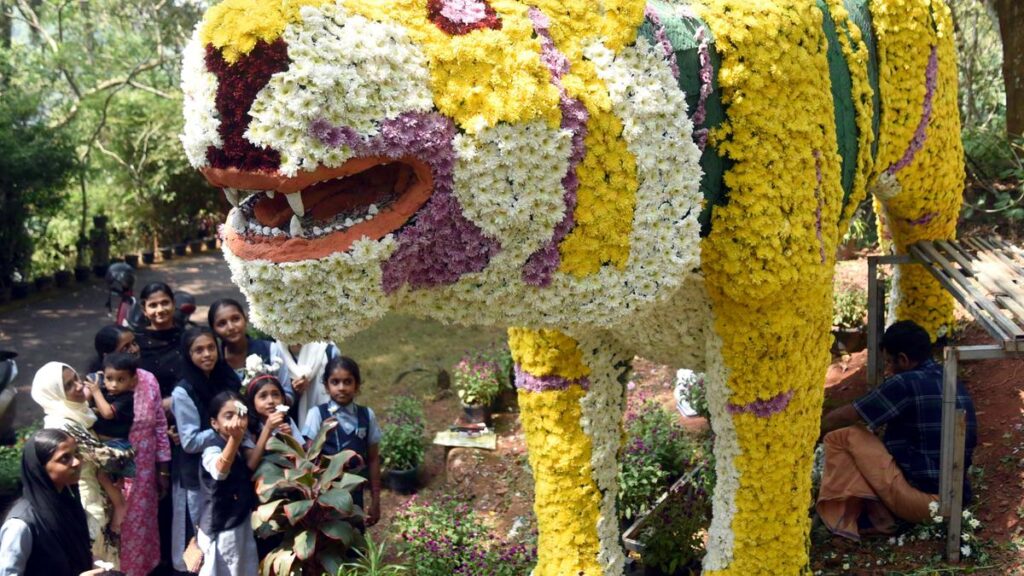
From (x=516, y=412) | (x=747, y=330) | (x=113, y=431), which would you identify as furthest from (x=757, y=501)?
(x=516, y=412)

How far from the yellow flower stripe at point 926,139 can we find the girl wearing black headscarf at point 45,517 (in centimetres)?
359

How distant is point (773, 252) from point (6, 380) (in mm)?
4825

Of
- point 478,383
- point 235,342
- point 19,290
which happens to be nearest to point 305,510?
point 235,342

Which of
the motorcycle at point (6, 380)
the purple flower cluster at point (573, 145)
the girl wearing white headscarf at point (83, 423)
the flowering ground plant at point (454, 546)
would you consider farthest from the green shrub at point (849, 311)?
the motorcycle at point (6, 380)

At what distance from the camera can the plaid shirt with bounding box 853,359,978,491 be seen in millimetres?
4270

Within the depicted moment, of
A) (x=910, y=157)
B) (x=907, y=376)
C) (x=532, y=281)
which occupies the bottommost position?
(x=907, y=376)

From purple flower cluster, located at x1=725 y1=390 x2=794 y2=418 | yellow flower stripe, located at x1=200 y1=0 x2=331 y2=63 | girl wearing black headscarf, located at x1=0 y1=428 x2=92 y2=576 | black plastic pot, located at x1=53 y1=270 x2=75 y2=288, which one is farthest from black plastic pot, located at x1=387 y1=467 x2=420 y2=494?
black plastic pot, located at x1=53 y1=270 x2=75 y2=288

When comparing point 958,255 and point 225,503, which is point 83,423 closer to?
point 225,503

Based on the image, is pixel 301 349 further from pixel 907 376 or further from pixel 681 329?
pixel 907 376

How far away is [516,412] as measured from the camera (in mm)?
7465

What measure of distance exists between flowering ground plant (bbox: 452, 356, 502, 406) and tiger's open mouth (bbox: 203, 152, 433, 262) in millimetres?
4563

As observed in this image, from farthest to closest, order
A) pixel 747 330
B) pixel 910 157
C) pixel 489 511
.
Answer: pixel 489 511 < pixel 910 157 < pixel 747 330

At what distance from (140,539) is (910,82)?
4121 millimetres

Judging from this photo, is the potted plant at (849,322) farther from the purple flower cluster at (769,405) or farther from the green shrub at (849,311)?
the purple flower cluster at (769,405)
